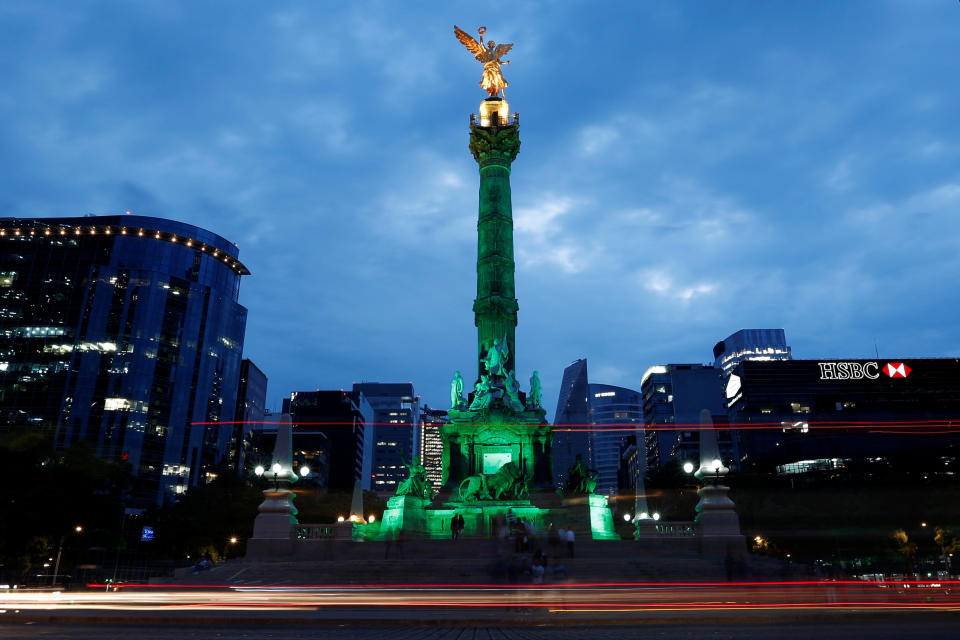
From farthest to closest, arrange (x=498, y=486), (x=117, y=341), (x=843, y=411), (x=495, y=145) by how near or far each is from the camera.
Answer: (x=843, y=411), (x=117, y=341), (x=495, y=145), (x=498, y=486)

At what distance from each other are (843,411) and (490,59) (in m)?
71.8

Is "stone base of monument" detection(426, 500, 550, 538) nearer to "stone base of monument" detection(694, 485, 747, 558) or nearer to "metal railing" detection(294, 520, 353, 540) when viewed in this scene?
"metal railing" detection(294, 520, 353, 540)

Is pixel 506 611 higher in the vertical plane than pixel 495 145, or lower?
lower

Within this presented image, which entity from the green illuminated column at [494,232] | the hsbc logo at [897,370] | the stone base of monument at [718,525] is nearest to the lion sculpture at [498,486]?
the green illuminated column at [494,232]

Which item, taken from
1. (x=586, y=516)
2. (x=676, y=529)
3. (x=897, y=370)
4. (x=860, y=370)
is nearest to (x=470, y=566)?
(x=676, y=529)

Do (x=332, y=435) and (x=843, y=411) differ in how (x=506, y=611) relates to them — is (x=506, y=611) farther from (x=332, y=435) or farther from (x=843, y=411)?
(x=332, y=435)

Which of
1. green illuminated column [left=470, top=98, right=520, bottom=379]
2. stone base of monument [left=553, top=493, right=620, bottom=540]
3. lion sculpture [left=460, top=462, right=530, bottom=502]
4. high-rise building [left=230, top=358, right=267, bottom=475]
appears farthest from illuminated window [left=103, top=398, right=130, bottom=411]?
stone base of monument [left=553, top=493, right=620, bottom=540]

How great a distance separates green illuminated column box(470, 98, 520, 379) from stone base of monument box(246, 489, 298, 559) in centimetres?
2098

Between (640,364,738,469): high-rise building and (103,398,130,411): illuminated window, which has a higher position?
(640,364,738,469): high-rise building

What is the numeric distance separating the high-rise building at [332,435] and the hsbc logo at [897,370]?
95.9 metres

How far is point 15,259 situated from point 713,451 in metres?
90.9

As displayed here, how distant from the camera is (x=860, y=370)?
100875mm

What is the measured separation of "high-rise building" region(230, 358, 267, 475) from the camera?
111m

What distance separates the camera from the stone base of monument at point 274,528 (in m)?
28.0
